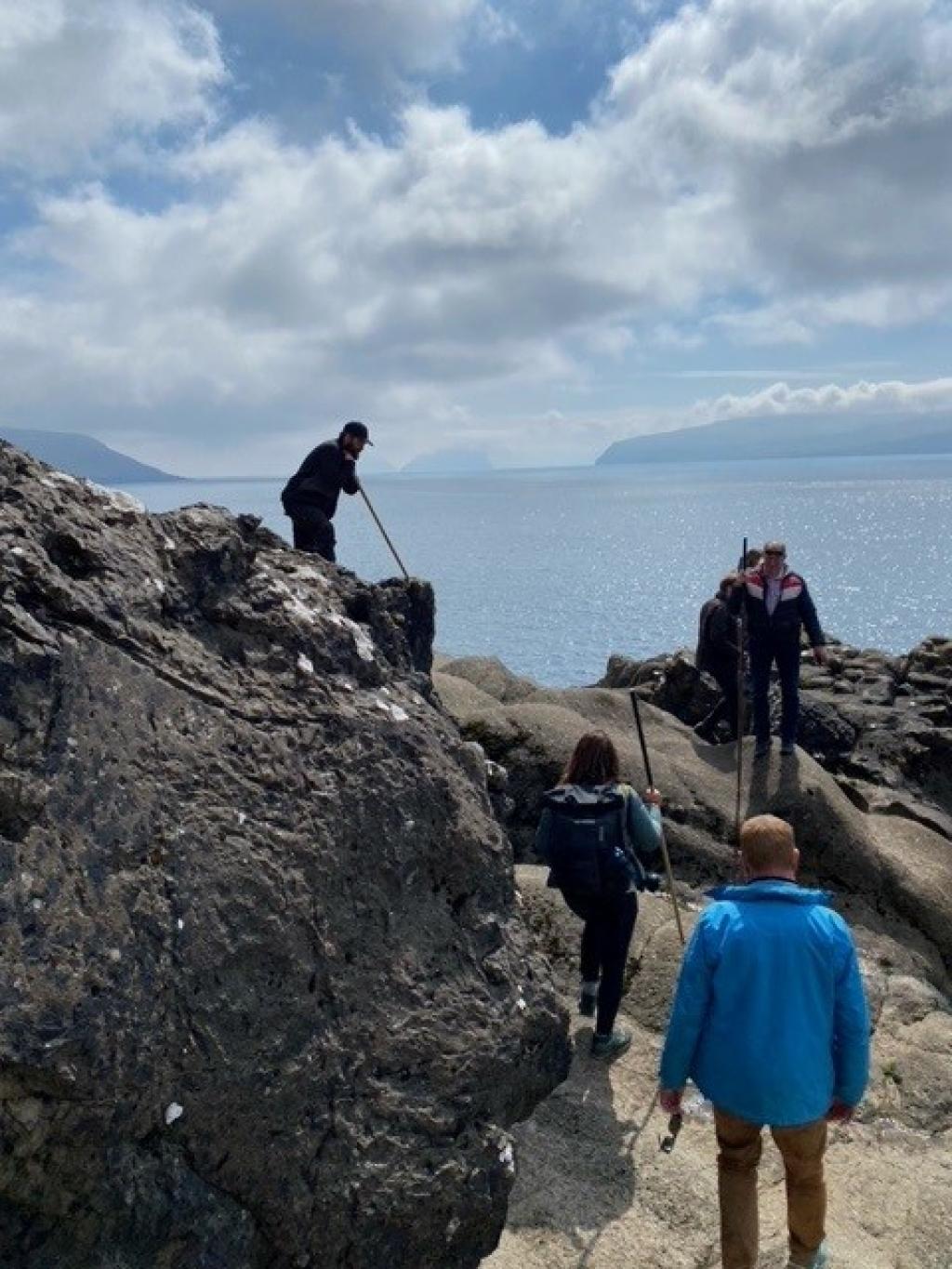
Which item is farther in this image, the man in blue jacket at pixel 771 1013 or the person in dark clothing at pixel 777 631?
A: the person in dark clothing at pixel 777 631

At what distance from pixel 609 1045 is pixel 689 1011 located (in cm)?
396

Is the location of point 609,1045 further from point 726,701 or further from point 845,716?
point 845,716

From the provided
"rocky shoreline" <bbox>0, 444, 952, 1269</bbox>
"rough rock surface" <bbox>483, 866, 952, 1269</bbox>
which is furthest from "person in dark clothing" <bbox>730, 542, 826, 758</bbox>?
"rocky shoreline" <bbox>0, 444, 952, 1269</bbox>

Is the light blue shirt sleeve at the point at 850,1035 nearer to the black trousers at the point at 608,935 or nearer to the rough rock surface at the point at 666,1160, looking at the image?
the rough rock surface at the point at 666,1160

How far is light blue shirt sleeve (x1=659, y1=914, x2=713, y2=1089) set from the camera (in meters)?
7.05

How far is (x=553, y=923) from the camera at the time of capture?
492 inches

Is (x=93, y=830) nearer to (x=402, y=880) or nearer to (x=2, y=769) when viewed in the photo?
(x=2, y=769)

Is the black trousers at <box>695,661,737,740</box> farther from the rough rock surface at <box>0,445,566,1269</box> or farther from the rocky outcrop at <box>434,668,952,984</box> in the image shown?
the rough rock surface at <box>0,445,566,1269</box>

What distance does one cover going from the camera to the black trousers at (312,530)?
55.1 ft

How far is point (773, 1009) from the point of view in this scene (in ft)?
22.6

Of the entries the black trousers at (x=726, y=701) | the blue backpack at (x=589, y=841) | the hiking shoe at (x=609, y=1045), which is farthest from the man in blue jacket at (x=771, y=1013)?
the black trousers at (x=726, y=701)

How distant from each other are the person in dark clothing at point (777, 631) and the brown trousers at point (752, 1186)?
35.3ft

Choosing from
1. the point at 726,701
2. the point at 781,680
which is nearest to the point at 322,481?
the point at 781,680

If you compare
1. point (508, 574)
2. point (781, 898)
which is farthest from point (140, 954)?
point (508, 574)
